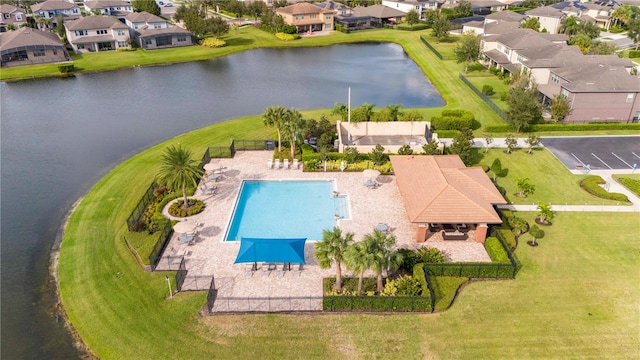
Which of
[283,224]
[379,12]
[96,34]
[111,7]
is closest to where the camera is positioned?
[283,224]

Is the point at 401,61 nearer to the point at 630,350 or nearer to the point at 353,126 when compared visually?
the point at 353,126

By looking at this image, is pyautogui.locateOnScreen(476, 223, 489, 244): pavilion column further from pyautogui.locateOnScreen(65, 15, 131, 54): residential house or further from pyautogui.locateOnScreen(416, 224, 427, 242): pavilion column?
pyautogui.locateOnScreen(65, 15, 131, 54): residential house

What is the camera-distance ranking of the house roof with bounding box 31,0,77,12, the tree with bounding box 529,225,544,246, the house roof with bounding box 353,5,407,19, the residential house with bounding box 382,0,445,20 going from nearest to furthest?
the tree with bounding box 529,225,544,246 < the house roof with bounding box 31,0,77,12 < the house roof with bounding box 353,5,407,19 < the residential house with bounding box 382,0,445,20

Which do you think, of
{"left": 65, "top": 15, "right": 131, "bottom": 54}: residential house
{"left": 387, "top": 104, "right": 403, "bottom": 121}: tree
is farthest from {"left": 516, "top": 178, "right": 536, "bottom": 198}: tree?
{"left": 65, "top": 15, "right": 131, "bottom": 54}: residential house

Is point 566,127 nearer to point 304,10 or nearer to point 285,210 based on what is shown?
point 285,210

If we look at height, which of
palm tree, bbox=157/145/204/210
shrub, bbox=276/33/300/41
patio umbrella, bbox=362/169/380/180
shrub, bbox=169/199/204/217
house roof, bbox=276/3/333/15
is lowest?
shrub, bbox=169/199/204/217

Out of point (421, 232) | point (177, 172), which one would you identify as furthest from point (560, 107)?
point (177, 172)
